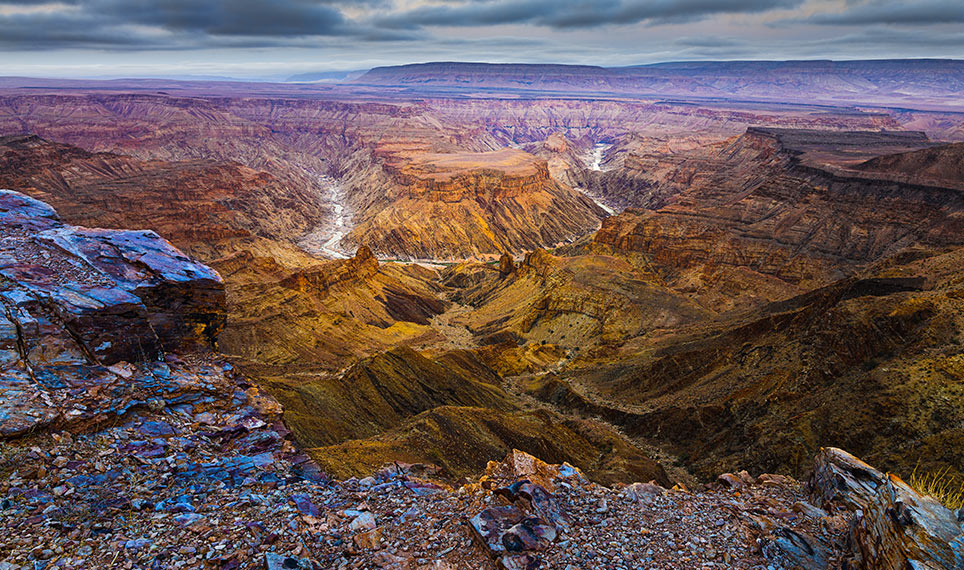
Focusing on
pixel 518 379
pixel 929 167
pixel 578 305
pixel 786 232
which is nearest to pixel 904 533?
pixel 518 379

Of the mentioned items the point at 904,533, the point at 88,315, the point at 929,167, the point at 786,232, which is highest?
the point at 88,315

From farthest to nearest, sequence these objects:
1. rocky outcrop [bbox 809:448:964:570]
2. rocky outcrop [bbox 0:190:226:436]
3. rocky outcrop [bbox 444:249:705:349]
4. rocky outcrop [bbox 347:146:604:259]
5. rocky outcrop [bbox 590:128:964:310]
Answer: rocky outcrop [bbox 347:146:604:259] → rocky outcrop [bbox 590:128:964:310] → rocky outcrop [bbox 444:249:705:349] → rocky outcrop [bbox 0:190:226:436] → rocky outcrop [bbox 809:448:964:570]

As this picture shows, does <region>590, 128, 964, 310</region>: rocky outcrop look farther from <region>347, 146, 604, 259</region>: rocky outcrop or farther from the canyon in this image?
<region>347, 146, 604, 259</region>: rocky outcrop

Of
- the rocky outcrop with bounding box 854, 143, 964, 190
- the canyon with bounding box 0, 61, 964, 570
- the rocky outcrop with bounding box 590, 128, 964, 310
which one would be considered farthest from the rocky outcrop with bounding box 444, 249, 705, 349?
the rocky outcrop with bounding box 854, 143, 964, 190

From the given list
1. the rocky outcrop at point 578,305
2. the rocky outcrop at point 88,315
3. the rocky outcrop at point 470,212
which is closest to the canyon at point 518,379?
the rocky outcrop at point 88,315

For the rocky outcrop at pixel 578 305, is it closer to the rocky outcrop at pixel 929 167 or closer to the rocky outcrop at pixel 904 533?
the rocky outcrop at pixel 904 533

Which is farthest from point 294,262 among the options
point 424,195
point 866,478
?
point 866,478

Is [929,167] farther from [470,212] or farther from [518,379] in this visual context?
[470,212]

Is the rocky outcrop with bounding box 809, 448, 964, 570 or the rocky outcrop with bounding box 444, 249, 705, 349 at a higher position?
the rocky outcrop with bounding box 809, 448, 964, 570

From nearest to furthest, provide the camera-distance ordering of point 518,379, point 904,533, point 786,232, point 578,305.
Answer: point 904,533 → point 518,379 → point 578,305 → point 786,232
